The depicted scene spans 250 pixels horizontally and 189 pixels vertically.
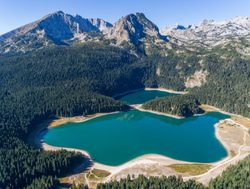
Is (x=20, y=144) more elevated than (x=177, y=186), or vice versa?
(x=20, y=144)

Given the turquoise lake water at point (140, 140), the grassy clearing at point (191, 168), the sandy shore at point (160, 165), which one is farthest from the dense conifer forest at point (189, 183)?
the turquoise lake water at point (140, 140)

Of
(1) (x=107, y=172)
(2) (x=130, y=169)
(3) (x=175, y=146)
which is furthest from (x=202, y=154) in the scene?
(1) (x=107, y=172)

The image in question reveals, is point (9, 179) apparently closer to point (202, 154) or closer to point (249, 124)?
point (202, 154)

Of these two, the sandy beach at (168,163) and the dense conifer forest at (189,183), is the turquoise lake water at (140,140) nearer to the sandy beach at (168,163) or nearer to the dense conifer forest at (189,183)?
the sandy beach at (168,163)

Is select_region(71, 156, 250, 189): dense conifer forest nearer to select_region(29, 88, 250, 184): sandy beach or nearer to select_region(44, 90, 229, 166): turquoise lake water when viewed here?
select_region(29, 88, 250, 184): sandy beach

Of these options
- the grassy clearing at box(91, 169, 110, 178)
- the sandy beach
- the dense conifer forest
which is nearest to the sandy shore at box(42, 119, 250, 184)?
the sandy beach

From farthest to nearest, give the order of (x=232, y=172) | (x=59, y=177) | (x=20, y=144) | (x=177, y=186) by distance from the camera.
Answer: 1. (x=20, y=144)
2. (x=59, y=177)
3. (x=232, y=172)
4. (x=177, y=186)
